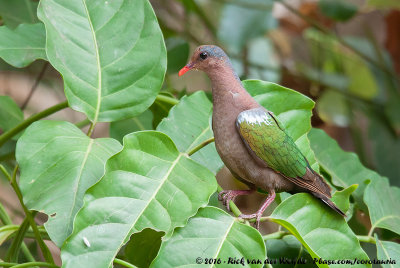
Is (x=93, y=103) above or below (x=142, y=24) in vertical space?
below

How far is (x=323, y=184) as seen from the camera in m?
1.55

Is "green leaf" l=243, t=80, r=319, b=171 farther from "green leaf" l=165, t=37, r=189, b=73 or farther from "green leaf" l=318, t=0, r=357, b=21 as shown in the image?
"green leaf" l=318, t=0, r=357, b=21

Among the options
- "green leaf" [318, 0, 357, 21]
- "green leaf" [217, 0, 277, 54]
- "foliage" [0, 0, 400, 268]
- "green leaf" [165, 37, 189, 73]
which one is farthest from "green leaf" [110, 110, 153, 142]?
"green leaf" [318, 0, 357, 21]

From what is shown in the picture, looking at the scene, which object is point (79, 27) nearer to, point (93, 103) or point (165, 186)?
point (93, 103)

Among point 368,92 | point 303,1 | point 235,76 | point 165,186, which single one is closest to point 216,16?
point 303,1

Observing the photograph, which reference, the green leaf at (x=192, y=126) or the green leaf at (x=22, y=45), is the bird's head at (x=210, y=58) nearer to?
the green leaf at (x=192, y=126)

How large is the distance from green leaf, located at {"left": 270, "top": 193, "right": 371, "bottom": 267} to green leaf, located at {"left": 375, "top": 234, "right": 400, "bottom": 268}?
0.13 metres

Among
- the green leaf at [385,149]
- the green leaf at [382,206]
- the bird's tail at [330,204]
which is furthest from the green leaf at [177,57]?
the green leaf at [385,149]

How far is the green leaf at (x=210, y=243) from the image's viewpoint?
1.23 meters

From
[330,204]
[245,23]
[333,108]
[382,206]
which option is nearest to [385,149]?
[333,108]

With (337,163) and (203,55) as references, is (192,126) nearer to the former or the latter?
(203,55)

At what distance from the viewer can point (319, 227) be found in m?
1.45

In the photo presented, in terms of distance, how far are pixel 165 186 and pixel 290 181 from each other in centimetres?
46

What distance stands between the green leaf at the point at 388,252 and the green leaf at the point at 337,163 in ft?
1.43
